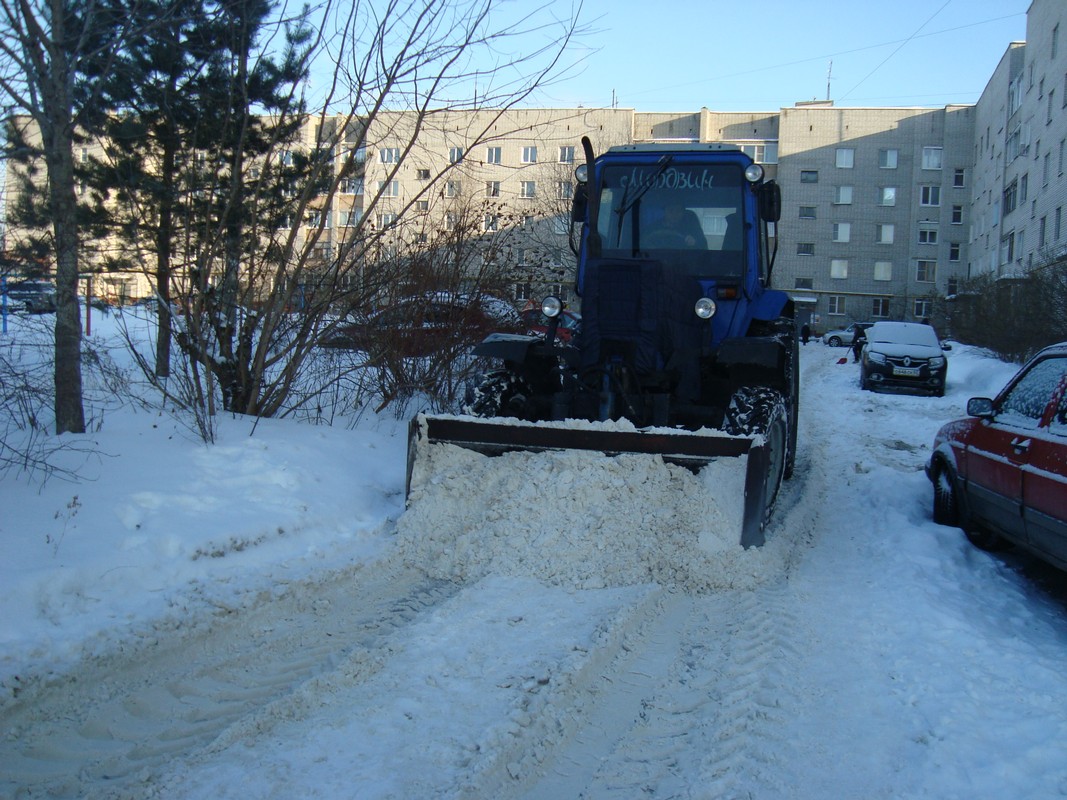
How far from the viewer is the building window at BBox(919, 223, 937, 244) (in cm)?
5291

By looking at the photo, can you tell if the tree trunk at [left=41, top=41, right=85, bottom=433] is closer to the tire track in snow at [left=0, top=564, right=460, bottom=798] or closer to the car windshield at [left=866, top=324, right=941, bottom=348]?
the tire track in snow at [left=0, top=564, right=460, bottom=798]

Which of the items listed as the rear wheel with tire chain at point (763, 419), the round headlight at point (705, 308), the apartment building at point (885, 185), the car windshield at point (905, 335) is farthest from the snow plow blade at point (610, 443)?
the apartment building at point (885, 185)

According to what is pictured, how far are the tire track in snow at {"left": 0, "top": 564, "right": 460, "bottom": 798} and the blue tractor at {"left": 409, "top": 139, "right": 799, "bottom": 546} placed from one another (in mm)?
1692

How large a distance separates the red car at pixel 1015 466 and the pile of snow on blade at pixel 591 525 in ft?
5.29

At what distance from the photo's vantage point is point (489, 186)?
964cm

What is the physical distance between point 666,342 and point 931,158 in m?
53.4

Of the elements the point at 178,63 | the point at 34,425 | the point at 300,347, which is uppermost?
the point at 178,63

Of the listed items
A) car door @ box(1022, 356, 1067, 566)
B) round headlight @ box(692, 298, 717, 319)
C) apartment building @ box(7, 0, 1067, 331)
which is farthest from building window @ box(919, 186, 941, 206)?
car door @ box(1022, 356, 1067, 566)

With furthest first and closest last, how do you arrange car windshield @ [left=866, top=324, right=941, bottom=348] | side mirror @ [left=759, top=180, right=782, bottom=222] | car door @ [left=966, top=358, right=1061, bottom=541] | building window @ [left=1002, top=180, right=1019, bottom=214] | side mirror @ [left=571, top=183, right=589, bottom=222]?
building window @ [left=1002, top=180, right=1019, bottom=214] → car windshield @ [left=866, top=324, right=941, bottom=348] → side mirror @ [left=571, top=183, right=589, bottom=222] → side mirror @ [left=759, top=180, right=782, bottom=222] → car door @ [left=966, top=358, right=1061, bottom=541]

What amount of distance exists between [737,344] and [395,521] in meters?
2.83

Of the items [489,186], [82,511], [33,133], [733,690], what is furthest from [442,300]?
[733,690]

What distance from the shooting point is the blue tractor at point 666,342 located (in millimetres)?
5707

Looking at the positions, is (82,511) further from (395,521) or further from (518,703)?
(518,703)

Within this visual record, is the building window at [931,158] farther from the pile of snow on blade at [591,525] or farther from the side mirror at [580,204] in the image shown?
the pile of snow on blade at [591,525]
